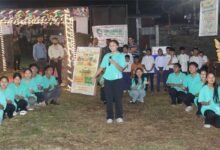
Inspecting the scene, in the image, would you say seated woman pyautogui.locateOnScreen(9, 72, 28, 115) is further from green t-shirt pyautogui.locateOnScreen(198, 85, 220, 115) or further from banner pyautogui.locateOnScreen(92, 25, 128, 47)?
banner pyautogui.locateOnScreen(92, 25, 128, 47)

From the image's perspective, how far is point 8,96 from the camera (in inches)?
352

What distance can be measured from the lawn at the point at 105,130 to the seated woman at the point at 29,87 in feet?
0.73

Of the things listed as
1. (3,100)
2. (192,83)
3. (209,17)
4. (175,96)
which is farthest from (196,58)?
(3,100)

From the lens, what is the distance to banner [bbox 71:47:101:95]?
12.0 meters

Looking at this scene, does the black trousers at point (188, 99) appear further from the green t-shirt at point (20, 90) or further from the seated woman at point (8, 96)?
the seated woman at point (8, 96)

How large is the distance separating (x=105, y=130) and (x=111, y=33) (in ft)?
21.9

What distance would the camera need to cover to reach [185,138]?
7.17 meters

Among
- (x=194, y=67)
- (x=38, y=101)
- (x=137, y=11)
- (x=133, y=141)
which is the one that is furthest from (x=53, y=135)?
(x=137, y=11)

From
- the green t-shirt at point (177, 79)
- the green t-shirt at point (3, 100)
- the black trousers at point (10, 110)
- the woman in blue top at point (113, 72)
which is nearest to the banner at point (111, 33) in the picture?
the green t-shirt at point (177, 79)

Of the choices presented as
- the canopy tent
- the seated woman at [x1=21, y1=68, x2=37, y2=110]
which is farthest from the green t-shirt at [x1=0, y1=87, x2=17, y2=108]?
the canopy tent

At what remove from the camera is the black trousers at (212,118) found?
25.3 feet

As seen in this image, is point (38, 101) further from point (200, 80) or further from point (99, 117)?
point (200, 80)

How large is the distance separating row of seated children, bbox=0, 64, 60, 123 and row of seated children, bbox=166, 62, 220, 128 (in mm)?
3032

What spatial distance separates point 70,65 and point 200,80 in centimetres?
557
